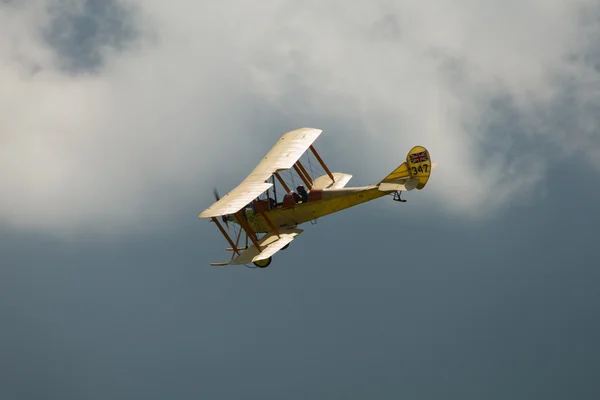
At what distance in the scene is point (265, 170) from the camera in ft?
175

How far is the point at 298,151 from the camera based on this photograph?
55.5 metres

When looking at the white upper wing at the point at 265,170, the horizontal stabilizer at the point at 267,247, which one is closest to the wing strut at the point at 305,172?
the white upper wing at the point at 265,170

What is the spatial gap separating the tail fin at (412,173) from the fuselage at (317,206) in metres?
0.64

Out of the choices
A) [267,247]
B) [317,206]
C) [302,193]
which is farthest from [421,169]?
[267,247]

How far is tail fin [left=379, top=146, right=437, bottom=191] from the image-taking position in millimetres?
52344

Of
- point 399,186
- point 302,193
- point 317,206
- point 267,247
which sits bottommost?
point 399,186

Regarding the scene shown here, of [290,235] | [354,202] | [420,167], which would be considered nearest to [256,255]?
[290,235]

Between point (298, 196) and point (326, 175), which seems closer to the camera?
point (298, 196)

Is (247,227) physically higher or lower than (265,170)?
lower

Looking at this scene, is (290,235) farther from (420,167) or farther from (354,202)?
(420,167)

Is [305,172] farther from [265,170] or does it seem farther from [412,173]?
[412,173]

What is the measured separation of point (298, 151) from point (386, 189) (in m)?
5.78

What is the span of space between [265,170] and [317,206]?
321 cm

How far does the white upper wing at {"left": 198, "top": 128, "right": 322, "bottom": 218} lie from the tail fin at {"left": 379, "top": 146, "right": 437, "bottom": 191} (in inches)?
202
